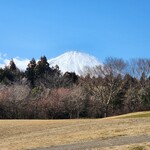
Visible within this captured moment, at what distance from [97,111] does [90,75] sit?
15423 millimetres

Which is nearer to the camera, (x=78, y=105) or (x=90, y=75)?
(x=78, y=105)

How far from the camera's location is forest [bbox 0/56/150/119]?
211 feet

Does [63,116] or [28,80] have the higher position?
[28,80]

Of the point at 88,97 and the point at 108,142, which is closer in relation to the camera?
the point at 108,142

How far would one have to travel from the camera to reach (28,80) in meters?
88.1

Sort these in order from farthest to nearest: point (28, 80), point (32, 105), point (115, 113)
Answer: point (28, 80)
point (115, 113)
point (32, 105)

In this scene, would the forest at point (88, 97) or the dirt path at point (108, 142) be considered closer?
the dirt path at point (108, 142)

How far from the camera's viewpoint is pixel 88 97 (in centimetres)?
6919

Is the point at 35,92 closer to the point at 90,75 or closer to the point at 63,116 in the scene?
the point at 63,116

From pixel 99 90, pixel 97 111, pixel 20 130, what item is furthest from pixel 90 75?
pixel 20 130

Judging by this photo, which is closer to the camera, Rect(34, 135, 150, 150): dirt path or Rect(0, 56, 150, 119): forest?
Rect(34, 135, 150, 150): dirt path

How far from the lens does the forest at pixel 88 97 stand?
211 ft

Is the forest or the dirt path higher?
the forest

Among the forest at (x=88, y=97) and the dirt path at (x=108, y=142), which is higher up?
the forest at (x=88, y=97)
